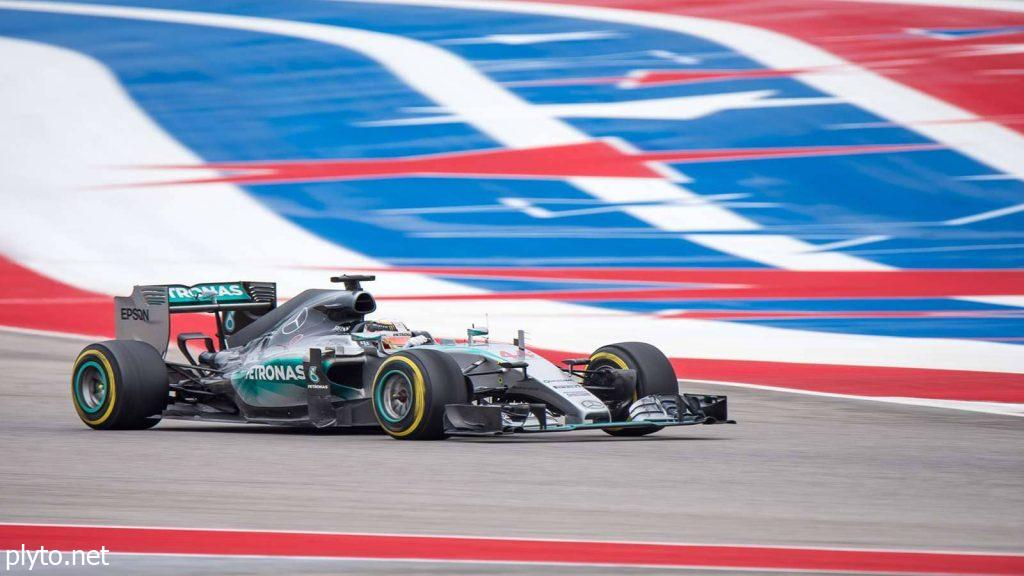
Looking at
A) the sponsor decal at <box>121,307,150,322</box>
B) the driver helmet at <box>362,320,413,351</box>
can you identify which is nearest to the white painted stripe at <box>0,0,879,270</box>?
the driver helmet at <box>362,320,413,351</box>

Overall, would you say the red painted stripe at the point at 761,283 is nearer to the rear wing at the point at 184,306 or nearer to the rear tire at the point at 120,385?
the rear wing at the point at 184,306

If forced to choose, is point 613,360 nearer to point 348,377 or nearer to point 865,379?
point 348,377

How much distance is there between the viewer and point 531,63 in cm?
2769

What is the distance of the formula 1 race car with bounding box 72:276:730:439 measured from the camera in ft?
37.2

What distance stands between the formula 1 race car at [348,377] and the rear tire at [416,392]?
10 millimetres

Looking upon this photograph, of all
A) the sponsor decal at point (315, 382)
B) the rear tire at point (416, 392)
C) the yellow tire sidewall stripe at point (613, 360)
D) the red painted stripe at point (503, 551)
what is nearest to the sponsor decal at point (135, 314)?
the sponsor decal at point (315, 382)

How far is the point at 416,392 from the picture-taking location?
11.2m

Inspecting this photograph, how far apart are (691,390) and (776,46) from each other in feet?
38.2

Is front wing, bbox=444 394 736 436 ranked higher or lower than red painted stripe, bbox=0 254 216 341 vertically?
lower

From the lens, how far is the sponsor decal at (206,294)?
45.0 ft

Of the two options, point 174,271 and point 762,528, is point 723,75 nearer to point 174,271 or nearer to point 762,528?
point 174,271

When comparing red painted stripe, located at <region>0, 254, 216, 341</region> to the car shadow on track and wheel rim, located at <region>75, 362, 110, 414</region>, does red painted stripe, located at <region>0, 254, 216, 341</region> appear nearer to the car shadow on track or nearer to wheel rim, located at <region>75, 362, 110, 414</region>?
the car shadow on track

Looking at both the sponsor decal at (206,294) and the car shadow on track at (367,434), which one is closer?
the car shadow on track at (367,434)

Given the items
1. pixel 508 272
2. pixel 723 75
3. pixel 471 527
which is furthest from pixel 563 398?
pixel 723 75
